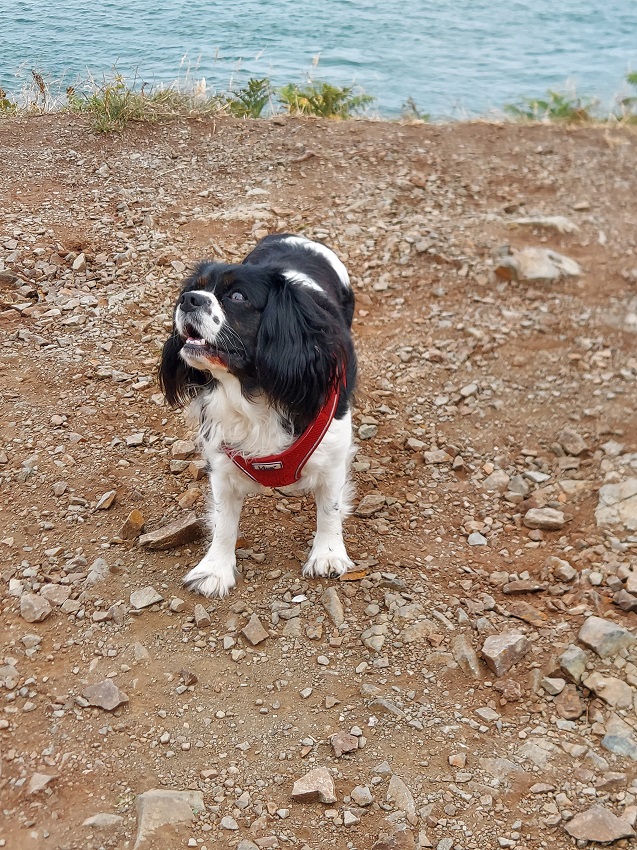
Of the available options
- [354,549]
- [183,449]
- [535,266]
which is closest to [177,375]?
[183,449]

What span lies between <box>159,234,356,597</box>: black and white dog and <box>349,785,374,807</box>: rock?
3.40 feet

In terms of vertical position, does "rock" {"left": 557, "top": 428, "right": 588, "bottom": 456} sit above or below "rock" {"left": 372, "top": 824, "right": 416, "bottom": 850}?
above

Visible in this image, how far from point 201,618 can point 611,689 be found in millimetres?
1508

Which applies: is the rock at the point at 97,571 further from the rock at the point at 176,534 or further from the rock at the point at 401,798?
the rock at the point at 401,798

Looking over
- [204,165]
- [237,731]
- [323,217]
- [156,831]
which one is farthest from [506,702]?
[204,165]

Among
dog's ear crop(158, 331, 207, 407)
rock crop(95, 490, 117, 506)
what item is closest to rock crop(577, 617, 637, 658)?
dog's ear crop(158, 331, 207, 407)

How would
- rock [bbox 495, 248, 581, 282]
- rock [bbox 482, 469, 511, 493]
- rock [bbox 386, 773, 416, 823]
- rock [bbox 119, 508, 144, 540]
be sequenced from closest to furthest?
1. rock [bbox 386, 773, 416, 823]
2. rock [bbox 119, 508, 144, 540]
3. rock [bbox 482, 469, 511, 493]
4. rock [bbox 495, 248, 581, 282]

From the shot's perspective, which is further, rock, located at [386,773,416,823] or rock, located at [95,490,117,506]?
rock, located at [95,490,117,506]

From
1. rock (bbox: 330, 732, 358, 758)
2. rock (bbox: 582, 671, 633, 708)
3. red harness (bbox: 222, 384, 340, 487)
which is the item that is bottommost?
rock (bbox: 330, 732, 358, 758)

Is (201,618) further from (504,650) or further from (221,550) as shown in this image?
(504,650)

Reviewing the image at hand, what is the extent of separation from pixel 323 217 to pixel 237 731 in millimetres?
4369

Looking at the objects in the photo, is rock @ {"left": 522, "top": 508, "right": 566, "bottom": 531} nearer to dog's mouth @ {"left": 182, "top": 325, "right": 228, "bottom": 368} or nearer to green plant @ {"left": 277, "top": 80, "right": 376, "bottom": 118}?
dog's mouth @ {"left": 182, "top": 325, "right": 228, "bottom": 368}

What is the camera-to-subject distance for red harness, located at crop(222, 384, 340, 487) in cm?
304

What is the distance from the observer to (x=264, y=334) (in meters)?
2.82
